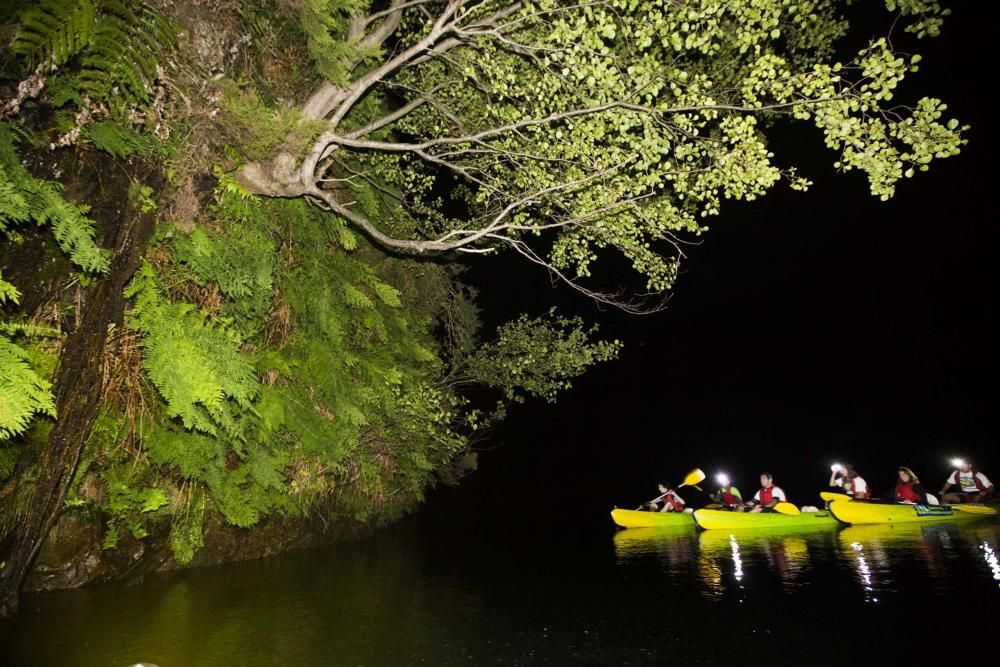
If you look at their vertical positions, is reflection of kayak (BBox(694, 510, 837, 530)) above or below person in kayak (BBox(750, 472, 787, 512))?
below

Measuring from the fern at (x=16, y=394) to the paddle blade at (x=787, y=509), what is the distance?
49.6 feet

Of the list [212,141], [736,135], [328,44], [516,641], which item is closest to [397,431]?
[516,641]

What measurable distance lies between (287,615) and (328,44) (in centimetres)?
642

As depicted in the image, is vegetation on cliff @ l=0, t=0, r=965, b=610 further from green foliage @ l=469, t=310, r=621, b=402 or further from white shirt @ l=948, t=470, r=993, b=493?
white shirt @ l=948, t=470, r=993, b=493

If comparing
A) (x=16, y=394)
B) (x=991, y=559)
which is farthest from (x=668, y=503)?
(x=16, y=394)

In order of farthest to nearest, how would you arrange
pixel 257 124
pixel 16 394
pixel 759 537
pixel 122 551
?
pixel 759 537, pixel 122 551, pixel 257 124, pixel 16 394

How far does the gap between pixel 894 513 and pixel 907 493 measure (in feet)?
3.20

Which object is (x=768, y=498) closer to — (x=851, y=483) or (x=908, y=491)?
(x=851, y=483)

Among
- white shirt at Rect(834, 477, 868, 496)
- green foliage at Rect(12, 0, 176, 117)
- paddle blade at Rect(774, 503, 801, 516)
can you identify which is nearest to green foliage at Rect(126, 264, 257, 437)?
green foliage at Rect(12, 0, 176, 117)

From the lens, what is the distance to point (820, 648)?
18.6 ft

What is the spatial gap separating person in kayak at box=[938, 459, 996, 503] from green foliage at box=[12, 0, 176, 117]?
19523 millimetres

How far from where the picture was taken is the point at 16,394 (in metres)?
3.61

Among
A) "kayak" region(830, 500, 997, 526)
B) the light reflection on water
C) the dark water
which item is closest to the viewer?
the dark water

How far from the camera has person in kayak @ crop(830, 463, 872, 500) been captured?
1465 centimetres
